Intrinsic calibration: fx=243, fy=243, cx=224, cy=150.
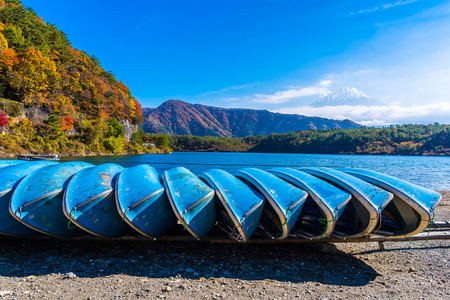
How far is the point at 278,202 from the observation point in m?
4.00

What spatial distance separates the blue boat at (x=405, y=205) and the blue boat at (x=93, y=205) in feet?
15.4

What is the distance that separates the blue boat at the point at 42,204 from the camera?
3939 millimetres

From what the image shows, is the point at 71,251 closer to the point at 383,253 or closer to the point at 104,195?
the point at 104,195

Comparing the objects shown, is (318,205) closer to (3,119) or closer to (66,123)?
(3,119)

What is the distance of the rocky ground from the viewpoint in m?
3.22

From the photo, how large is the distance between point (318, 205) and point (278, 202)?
2.16 ft

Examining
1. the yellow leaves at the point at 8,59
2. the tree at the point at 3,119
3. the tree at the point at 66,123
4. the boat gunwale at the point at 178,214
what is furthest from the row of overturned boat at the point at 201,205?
the yellow leaves at the point at 8,59

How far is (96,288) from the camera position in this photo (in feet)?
10.5

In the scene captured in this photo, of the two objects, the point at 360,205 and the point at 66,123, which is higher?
the point at 66,123

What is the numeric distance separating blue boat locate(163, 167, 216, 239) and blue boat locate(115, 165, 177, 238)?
0.28m

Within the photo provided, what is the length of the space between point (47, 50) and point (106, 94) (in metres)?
16.9

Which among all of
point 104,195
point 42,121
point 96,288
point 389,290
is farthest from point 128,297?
point 42,121

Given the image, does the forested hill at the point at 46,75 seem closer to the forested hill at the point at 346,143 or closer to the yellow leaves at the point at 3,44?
the yellow leaves at the point at 3,44

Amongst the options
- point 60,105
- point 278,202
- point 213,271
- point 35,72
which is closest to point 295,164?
point 278,202
